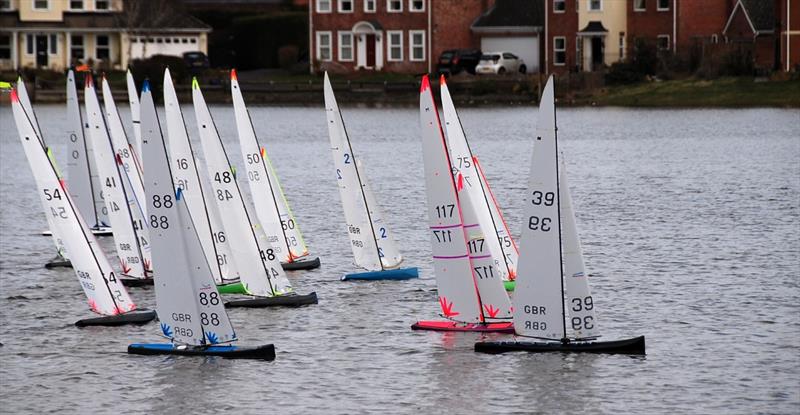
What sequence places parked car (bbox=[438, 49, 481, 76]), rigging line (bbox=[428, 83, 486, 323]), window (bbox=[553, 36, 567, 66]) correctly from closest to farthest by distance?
rigging line (bbox=[428, 83, 486, 323]), parked car (bbox=[438, 49, 481, 76]), window (bbox=[553, 36, 567, 66])

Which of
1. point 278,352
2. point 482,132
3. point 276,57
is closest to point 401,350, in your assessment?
point 278,352

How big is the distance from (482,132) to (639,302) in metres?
44.4

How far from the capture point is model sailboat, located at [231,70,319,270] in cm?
2761

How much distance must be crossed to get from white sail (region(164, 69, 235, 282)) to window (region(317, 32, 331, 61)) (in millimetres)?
68822

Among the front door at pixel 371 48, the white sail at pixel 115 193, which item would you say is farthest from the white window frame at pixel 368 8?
the white sail at pixel 115 193

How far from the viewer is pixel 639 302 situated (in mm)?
26156

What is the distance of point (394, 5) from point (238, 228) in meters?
70.1

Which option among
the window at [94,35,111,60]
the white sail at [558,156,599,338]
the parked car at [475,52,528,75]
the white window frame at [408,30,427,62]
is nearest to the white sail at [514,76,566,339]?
the white sail at [558,156,599,338]

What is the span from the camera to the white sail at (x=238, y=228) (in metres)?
24.7

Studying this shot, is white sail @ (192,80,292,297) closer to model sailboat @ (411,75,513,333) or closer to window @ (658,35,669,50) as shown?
model sailboat @ (411,75,513,333)

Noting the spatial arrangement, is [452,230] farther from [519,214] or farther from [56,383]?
[519,214]

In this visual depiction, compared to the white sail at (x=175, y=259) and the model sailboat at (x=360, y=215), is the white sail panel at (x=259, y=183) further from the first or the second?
the white sail at (x=175, y=259)

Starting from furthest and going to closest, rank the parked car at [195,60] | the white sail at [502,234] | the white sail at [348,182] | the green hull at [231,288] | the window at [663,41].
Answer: the parked car at [195,60] → the window at [663,41] → the white sail at [348,182] → the green hull at [231,288] → the white sail at [502,234]

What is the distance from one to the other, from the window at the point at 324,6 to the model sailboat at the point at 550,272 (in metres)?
74.3
